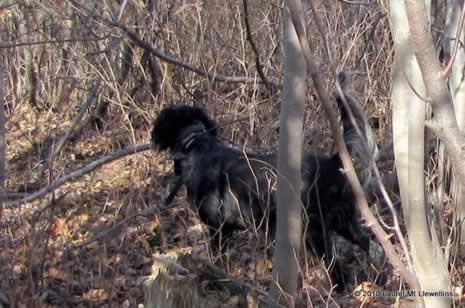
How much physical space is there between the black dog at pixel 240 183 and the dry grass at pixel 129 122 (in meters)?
0.34

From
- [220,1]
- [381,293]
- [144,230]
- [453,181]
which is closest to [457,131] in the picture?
[381,293]

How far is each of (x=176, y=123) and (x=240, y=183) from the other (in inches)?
33.8

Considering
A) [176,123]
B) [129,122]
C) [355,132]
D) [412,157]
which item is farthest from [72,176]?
[412,157]

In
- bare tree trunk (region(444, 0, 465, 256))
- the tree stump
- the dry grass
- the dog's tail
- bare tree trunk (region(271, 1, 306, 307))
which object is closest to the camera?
the tree stump

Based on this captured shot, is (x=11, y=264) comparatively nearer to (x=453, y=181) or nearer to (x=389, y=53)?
(x=453, y=181)

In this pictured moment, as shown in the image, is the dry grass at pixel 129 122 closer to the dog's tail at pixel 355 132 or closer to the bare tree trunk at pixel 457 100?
the bare tree trunk at pixel 457 100

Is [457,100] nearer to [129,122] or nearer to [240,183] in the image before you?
[240,183]

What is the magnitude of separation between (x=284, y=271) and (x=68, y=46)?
Result: 772 cm

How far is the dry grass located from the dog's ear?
2.25 feet

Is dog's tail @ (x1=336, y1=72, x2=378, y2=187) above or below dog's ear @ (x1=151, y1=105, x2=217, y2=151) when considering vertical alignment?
below

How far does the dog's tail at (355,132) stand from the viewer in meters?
4.59

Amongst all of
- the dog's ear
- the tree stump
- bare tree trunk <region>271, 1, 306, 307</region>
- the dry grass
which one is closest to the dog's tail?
bare tree trunk <region>271, 1, 306, 307</region>

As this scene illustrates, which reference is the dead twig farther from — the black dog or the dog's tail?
the black dog

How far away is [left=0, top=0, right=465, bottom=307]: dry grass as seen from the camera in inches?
262
